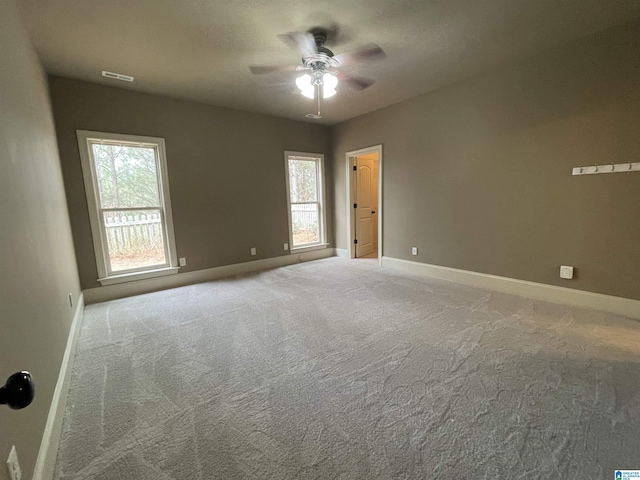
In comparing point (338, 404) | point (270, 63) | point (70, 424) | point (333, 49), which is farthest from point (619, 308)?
point (70, 424)

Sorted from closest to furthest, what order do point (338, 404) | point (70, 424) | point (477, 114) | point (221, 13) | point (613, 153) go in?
point (70, 424)
point (338, 404)
point (221, 13)
point (613, 153)
point (477, 114)

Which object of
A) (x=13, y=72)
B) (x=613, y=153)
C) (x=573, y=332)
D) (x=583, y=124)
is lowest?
(x=573, y=332)

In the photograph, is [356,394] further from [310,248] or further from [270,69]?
[310,248]

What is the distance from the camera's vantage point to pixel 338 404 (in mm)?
1677

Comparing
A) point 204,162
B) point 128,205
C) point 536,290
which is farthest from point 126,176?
point 536,290

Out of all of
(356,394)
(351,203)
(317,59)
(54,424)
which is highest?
(317,59)

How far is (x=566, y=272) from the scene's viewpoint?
119 inches

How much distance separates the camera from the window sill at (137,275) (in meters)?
3.67

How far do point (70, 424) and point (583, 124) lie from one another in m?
4.78

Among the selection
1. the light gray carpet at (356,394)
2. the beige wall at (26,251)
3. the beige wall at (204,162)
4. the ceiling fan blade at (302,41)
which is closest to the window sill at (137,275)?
the beige wall at (204,162)

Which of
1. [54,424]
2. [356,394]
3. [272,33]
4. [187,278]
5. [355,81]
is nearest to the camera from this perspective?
[54,424]

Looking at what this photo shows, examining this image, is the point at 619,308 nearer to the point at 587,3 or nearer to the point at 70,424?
Answer: the point at 587,3

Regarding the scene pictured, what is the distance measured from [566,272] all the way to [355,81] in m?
3.27

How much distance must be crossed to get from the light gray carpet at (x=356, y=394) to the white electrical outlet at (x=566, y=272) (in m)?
0.37
